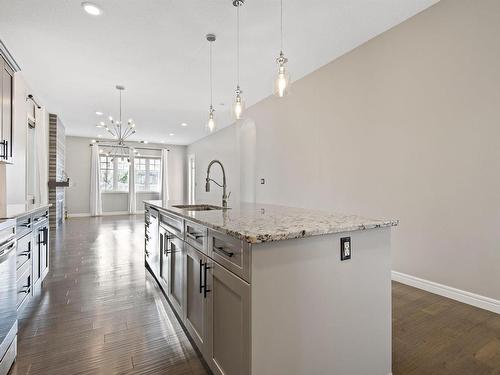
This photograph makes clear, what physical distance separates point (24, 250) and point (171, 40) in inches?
104

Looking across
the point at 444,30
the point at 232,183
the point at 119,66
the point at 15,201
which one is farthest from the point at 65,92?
the point at 444,30

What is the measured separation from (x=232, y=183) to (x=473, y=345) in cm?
567

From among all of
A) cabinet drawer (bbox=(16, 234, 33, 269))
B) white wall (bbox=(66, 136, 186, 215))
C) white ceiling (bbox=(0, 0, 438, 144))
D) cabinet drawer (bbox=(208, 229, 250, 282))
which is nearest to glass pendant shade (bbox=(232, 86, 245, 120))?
white ceiling (bbox=(0, 0, 438, 144))

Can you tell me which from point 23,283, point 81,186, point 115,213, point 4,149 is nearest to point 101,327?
point 23,283

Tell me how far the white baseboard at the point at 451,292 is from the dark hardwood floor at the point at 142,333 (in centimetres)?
8

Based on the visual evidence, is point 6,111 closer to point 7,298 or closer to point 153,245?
point 153,245

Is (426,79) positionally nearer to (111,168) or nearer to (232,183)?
(232,183)

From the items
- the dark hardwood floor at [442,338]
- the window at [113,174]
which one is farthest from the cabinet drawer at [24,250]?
the window at [113,174]

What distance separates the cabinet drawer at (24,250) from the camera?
6.92 feet

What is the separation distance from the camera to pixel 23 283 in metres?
2.24

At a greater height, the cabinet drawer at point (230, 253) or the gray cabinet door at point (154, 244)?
the cabinet drawer at point (230, 253)

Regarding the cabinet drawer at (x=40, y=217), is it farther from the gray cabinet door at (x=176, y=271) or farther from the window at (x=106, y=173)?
the window at (x=106, y=173)

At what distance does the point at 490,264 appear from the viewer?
7.59 ft

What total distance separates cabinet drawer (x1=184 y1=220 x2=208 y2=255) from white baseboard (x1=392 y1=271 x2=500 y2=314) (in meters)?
2.46
